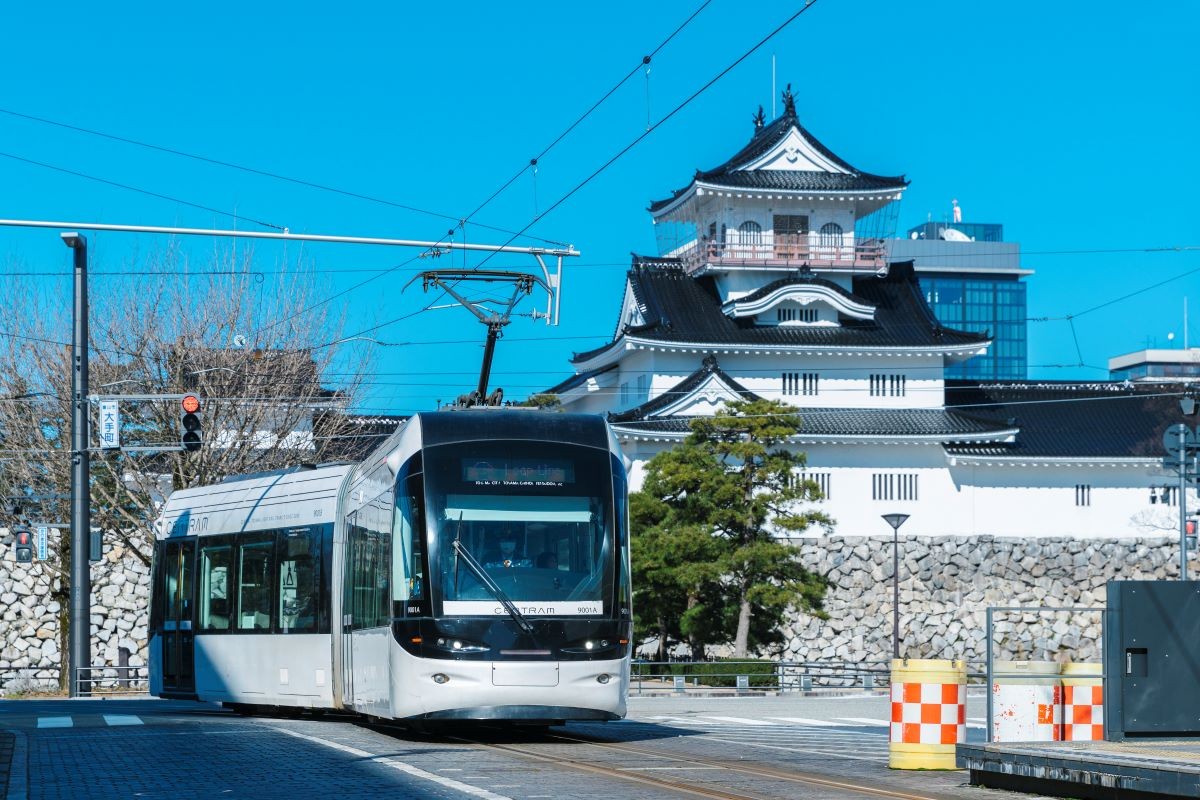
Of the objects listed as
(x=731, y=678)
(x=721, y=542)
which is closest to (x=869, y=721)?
(x=731, y=678)

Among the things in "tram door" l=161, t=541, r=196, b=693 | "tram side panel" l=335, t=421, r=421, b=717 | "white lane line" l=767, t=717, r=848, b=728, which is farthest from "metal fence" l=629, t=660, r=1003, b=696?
"tram side panel" l=335, t=421, r=421, b=717

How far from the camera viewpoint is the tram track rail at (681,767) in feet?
38.1

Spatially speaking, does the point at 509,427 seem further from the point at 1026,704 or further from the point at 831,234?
the point at 831,234

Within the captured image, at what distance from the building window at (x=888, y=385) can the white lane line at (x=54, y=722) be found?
144 feet

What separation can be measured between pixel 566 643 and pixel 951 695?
4067mm

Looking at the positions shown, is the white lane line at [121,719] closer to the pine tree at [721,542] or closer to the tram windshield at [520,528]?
the tram windshield at [520,528]

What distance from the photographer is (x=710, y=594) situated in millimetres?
45125

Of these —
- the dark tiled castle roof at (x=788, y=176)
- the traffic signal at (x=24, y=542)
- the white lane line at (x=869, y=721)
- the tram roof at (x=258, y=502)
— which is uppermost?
the dark tiled castle roof at (x=788, y=176)

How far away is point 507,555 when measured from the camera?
1661cm

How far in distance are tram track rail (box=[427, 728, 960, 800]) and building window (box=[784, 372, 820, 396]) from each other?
44.5 meters

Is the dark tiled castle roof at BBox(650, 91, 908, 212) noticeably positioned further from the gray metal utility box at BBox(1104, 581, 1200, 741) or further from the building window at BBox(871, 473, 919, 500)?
the gray metal utility box at BBox(1104, 581, 1200, 741)

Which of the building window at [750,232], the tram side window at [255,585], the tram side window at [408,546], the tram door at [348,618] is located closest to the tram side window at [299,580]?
the tram side window at [255,585]

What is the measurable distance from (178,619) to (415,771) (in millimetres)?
12626

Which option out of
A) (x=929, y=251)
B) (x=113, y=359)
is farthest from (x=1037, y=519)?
(x=929, y=251)
